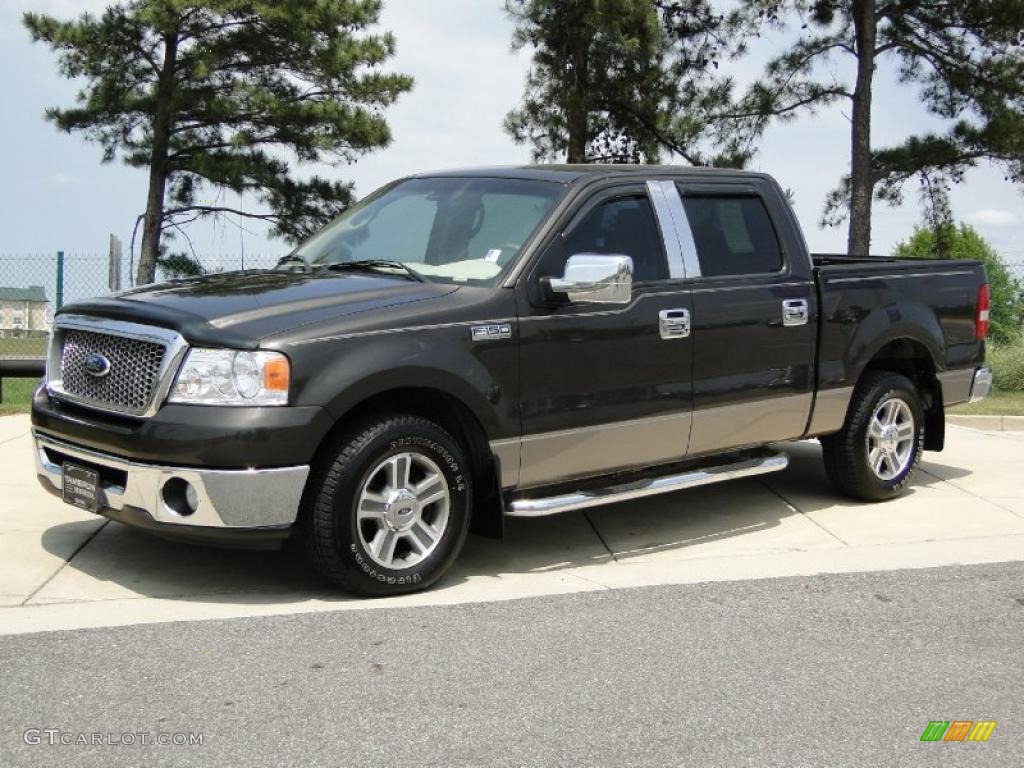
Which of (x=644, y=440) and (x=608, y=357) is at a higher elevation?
(x=608, y=357)

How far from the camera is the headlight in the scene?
538cm

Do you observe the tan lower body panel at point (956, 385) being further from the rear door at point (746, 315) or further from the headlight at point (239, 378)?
the headlight at point (239, 378)

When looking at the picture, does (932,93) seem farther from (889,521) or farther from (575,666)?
(575,666)

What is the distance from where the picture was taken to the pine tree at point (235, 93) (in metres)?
23.4

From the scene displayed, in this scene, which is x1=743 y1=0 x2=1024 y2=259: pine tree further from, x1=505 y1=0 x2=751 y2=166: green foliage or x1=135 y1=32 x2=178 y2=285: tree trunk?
x1=135 y1=32 x2=178 y2=285: tree trunk

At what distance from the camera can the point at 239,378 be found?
539 cm

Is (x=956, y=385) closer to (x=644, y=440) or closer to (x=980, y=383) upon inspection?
(x=980, y=383)

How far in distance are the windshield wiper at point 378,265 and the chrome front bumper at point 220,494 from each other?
1.27 meters

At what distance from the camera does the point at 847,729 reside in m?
4.44


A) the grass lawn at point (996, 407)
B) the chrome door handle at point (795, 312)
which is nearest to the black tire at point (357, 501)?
the chrome door handle at point (795, 312)

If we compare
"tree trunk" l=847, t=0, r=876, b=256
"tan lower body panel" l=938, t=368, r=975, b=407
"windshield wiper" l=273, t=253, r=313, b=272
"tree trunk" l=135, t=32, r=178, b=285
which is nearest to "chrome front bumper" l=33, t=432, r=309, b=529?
"windshield wiper" l=273, t=253, r=313, b=272

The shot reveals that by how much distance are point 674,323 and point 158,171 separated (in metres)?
19.8

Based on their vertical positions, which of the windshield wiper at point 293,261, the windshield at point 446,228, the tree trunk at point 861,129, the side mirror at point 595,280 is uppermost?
the tree trunk at point 861,129

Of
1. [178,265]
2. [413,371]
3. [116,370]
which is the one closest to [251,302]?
[116,370]
